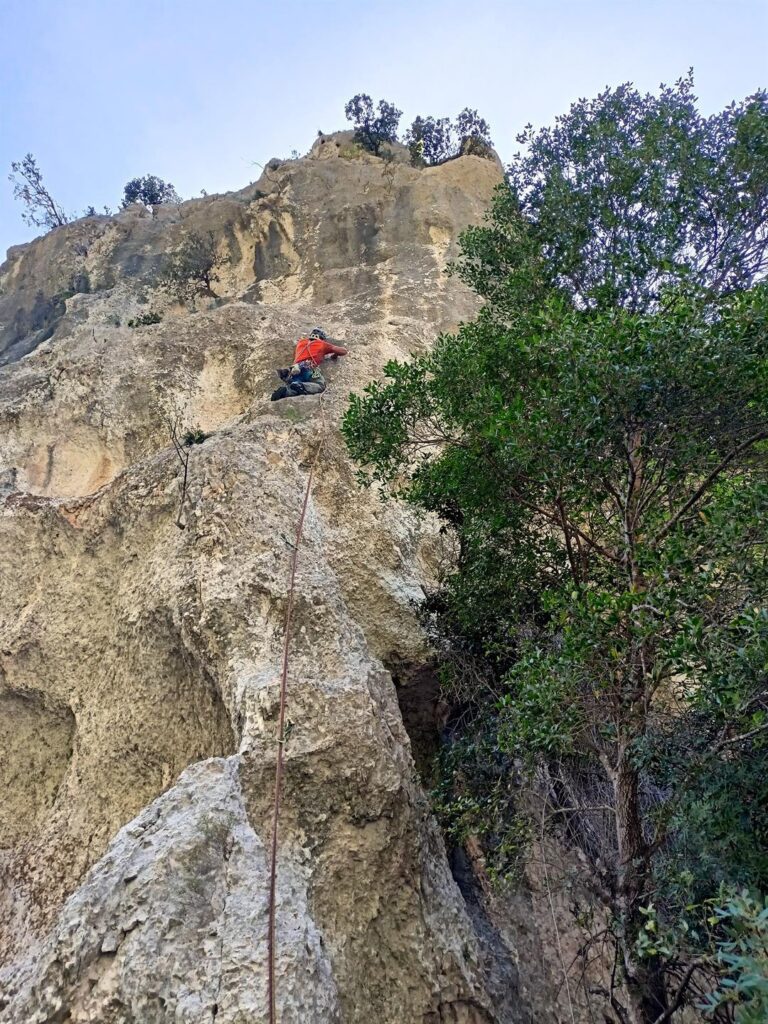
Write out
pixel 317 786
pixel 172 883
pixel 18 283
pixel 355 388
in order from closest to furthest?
pixel 172 883 < pixel 317 786 < pixel 355 388 < pixel 18 283

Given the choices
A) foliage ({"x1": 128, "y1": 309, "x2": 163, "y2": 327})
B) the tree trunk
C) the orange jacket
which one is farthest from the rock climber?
the tree trunk

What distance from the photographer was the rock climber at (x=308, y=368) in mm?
14641

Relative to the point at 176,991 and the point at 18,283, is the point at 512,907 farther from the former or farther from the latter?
the point at 18,283

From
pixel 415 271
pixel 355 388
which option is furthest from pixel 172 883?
pixel 415 271

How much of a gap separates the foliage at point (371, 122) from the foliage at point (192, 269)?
9.03 meters

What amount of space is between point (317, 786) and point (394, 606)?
389 centimetres

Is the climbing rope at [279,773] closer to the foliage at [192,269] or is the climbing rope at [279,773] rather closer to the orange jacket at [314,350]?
the orange jacket at [314,350]

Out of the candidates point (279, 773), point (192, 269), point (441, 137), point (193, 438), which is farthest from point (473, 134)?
point (279, 773)

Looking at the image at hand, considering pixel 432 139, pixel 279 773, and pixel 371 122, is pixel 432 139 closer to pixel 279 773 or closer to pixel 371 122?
pixel 371 122

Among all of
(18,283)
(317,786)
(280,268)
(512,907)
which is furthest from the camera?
(18,283)

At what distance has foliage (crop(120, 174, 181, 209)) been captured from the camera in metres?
35.8

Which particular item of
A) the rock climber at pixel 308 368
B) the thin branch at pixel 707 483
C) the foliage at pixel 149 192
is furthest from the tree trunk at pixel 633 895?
the foliage at pixel 149 192

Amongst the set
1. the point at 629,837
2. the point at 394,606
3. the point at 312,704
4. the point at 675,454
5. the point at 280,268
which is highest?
the point at 280,268

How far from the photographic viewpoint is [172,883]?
6.06 meters
